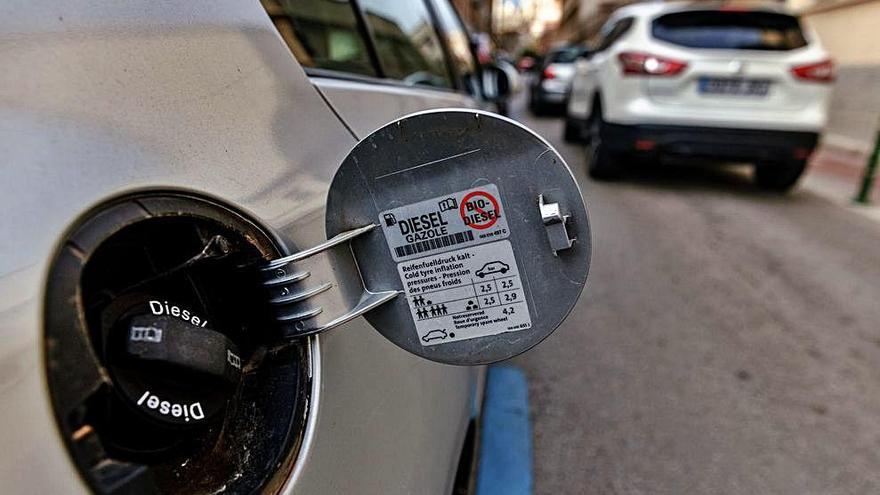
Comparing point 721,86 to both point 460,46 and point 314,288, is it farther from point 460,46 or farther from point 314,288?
point 314,288

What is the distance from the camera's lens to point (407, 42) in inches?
88.0

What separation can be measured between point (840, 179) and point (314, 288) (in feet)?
26.8

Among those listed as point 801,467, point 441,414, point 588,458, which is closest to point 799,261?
point 801,467

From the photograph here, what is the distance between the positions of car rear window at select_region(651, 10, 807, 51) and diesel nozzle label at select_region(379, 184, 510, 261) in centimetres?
550

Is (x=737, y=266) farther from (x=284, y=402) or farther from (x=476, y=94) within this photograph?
(x=284, y=402)

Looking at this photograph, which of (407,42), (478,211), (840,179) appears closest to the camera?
(478,211)

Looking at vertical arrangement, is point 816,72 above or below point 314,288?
below

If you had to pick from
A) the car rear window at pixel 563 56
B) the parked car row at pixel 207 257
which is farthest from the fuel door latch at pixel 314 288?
the car rear window at pixel 563 56

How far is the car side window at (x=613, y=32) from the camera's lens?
6.12 meters

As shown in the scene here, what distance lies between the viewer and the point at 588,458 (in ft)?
7.11

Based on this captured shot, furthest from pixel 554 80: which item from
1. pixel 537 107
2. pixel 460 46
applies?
pixel 460 46

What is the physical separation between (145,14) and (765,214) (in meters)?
5.88

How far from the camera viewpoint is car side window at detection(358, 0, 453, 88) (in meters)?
1.83

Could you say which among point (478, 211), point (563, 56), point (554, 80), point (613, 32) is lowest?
point (554, 80)
